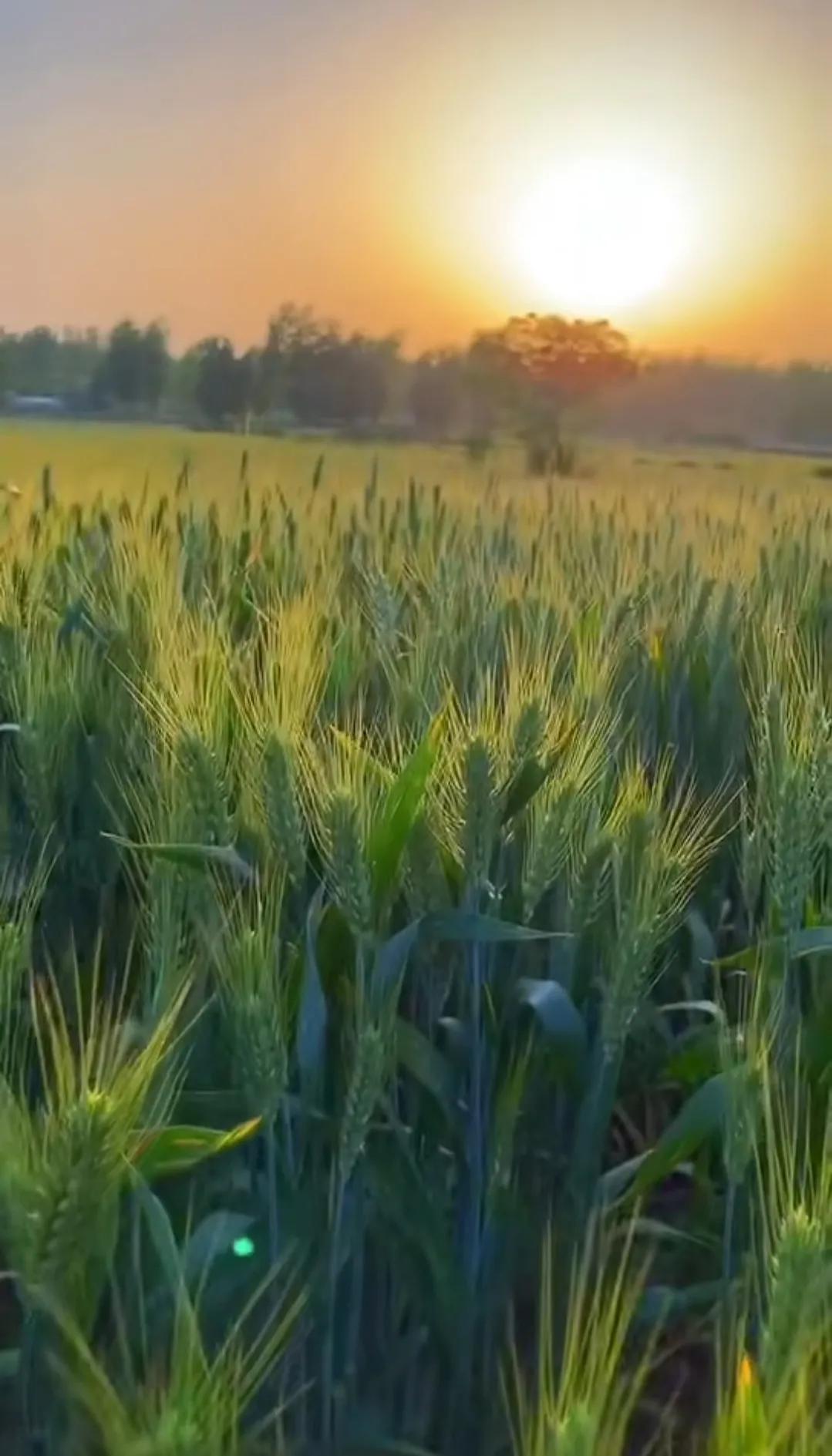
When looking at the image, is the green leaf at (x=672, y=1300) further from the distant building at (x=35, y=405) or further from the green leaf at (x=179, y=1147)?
the distant building at (x=35, y=405)

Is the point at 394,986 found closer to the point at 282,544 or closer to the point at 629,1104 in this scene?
the point at 629,1104

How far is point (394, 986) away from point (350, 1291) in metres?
0.13

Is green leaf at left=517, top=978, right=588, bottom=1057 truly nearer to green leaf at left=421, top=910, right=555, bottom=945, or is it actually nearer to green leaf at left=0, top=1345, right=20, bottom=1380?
green leaf at left=421, top=910, right=555, bottom=945

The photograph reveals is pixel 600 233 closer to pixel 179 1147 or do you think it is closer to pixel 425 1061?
pixel 425 1061

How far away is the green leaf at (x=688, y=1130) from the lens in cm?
61

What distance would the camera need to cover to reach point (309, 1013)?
60 cm

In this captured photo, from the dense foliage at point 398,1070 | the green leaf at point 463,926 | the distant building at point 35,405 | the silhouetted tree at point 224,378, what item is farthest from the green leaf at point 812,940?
the distant building at point 35,405

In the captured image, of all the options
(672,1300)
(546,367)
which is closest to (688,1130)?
(672,1300)

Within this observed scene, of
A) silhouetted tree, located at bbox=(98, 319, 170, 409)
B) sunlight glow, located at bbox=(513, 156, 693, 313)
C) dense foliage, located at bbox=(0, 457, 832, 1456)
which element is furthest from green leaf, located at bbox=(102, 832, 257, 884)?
silhouetted tree, located at bbox=(98, 319, 170, 409)

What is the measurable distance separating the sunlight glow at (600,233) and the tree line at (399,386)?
0.37ft

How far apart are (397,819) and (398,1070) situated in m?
0.16

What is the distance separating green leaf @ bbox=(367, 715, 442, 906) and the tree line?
6.61ft

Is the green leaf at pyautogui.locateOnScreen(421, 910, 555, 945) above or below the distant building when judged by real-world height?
below

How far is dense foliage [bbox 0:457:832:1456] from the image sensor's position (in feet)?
1.44
